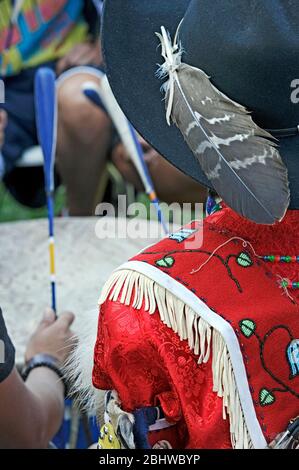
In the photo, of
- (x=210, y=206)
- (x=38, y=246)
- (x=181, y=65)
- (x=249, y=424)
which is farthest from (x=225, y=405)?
(x=38, y=246)

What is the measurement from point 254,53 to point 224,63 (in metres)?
0.03

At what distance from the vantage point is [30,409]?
1.21 meters

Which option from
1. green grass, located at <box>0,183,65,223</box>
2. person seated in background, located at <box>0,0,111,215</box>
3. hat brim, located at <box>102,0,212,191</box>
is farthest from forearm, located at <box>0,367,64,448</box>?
green grass, located at <box>0,183,65,223</box>

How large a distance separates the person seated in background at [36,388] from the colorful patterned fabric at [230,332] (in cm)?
29

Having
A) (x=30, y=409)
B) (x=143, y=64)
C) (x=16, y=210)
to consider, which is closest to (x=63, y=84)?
(x=16, y=210)

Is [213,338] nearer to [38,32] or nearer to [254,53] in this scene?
[254,53]

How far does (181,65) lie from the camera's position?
841 millimetres

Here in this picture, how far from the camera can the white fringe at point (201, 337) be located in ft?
2.78

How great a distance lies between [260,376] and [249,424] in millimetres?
53

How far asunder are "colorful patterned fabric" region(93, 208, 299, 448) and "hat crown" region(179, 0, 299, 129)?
138 mm

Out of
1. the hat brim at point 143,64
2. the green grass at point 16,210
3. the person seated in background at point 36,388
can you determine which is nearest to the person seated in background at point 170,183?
the person seated in background at point 36,388

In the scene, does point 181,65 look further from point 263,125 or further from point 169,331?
point 169,331

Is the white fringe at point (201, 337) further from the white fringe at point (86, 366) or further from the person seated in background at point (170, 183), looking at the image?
the person seated in background at point (170, 183)

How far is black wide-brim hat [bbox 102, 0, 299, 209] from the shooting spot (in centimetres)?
81
